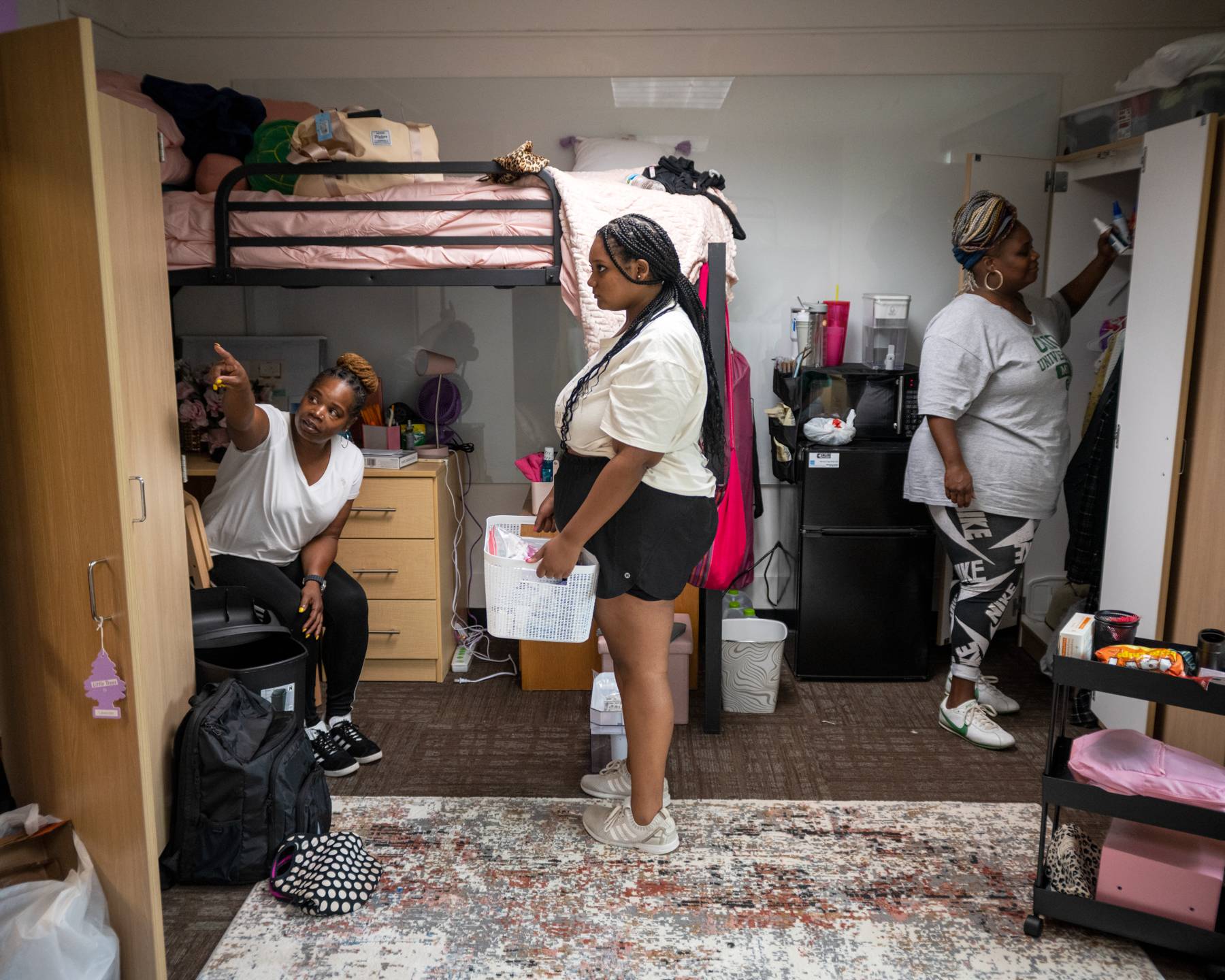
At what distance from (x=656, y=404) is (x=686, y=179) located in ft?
4.40

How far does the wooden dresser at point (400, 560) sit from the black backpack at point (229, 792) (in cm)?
110

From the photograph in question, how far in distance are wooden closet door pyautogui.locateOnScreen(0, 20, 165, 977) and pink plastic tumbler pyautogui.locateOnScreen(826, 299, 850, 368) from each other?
2645mm

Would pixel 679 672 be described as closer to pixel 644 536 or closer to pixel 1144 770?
pixel 644 536

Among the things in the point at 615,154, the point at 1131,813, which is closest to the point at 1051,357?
the point at 1131,813

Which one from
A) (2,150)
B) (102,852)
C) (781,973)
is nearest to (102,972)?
(102,852)

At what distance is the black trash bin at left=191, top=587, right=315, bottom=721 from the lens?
8.11 feet

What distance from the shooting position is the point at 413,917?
2.21 metres

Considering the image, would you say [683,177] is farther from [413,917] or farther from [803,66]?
[413,917]

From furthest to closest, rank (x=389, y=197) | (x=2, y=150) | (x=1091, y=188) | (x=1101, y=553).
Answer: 1. (x=1091, y=188)
2. (x=1101, y=553)
3. (x=389, y=197)
4. (x=2, y=150)

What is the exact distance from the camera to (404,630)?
3.54 meters

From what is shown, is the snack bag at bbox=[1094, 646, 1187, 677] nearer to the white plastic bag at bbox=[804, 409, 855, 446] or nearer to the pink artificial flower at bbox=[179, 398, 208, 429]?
the white plastic bag at bbox=[804, 409, 855, 446]

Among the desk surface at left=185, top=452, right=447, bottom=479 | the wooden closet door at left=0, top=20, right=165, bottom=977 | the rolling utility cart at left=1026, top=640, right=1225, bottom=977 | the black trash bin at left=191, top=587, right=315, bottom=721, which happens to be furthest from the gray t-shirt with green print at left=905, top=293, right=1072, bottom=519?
the wooden closet door at left=0, top=20, right=165, bottom=977

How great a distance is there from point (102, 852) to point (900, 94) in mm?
3539

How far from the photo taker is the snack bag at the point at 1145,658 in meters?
2.00
